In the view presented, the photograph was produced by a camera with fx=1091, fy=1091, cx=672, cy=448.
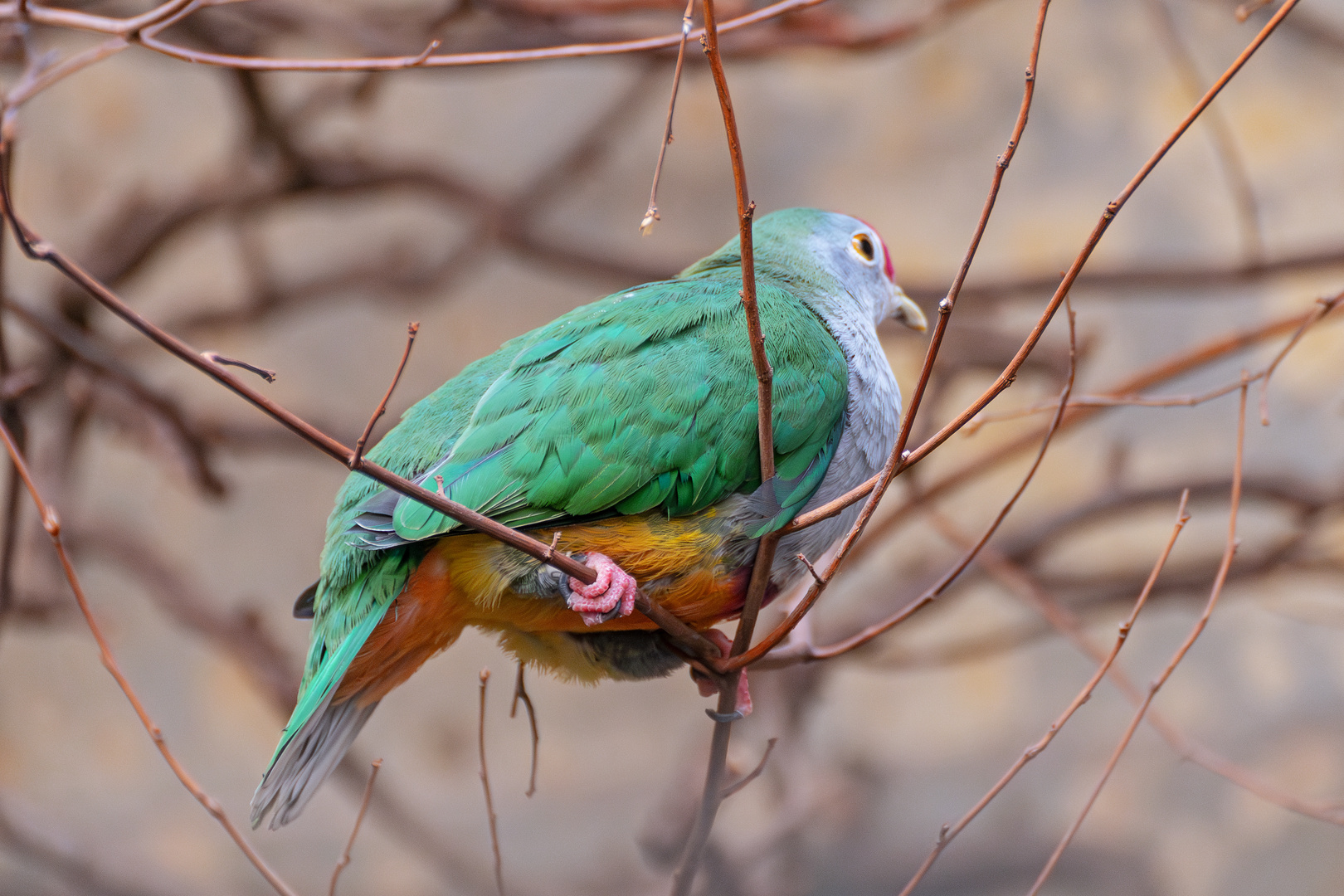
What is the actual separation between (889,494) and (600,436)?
9.33ft

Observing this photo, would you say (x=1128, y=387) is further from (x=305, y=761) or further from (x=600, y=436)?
(x=305, y=761)

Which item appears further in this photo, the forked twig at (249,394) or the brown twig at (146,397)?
the brown twig at (146,397)

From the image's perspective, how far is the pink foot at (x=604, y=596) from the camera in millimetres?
1330

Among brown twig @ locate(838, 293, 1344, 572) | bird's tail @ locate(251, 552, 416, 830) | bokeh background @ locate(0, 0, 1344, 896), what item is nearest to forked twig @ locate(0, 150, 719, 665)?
bird's tail @ locate(251, 552, 416, 830)

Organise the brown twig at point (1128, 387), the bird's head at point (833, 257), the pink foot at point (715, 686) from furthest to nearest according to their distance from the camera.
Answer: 1. the brown twig at point (1128, 387)
2. the bird's head at point (833, 257)
3. the pink foot at point (715, 686)

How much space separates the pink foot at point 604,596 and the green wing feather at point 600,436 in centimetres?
11

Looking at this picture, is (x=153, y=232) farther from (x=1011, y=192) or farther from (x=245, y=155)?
(x=1011, y=192)

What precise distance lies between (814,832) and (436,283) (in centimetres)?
233

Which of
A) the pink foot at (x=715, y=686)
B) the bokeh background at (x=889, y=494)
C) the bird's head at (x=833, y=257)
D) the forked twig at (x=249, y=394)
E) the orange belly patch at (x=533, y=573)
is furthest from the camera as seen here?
the bokeh background at (x=889, y=494)

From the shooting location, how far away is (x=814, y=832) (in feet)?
12.8

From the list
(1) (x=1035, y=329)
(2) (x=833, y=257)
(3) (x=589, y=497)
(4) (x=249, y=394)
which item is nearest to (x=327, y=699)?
(3) (x=589, y=497)

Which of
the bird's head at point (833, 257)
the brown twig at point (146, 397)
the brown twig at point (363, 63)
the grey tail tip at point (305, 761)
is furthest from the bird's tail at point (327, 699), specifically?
the brown twig at point (146, 397)

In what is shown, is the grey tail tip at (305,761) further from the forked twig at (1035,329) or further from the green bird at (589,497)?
the forked twig at (1035,329)

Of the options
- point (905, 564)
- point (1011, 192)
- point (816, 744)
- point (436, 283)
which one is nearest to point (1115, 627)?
point (905, 564)
